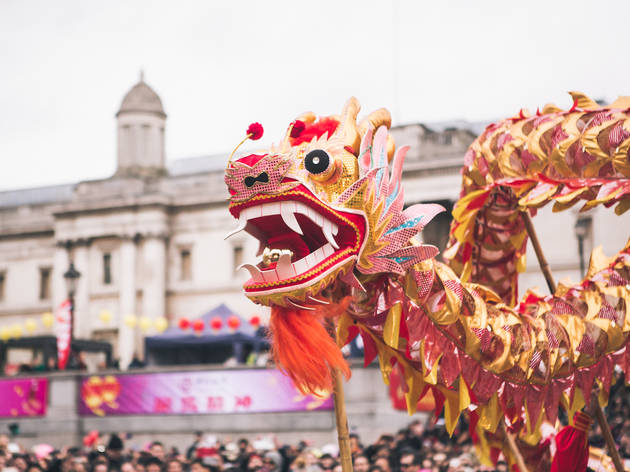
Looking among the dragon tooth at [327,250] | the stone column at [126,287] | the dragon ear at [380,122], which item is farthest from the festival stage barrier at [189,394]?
the stone column at [126,287]

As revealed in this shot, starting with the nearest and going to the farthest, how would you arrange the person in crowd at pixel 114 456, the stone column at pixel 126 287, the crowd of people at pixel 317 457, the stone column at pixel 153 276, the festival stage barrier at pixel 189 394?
1. the crowd of people at pixel 317 457
2. the person in crowd at pixel 114 456
3. the festival stage barrier at pixel 189 394
4. the stone column at pixel 126 287
5. the stone column at pixel 153 276

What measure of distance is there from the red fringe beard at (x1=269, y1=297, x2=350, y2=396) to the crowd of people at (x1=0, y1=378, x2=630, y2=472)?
18.2 ft

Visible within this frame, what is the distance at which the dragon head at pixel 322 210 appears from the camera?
5.31 metres

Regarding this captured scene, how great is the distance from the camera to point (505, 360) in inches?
231

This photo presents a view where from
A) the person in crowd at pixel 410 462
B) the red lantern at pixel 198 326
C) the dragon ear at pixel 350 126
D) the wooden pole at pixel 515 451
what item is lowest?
the person in crowd at pixel 410 462

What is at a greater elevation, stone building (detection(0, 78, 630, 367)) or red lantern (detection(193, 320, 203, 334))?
stone building (detection(0, 78, 630, 367))

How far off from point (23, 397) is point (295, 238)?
21.5 metres

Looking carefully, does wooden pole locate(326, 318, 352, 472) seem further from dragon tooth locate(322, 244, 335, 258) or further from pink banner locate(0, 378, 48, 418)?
pink banner locate(0, 378, 48, 418)

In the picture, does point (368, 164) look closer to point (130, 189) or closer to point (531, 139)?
point (531, 139)

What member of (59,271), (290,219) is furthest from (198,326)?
(290,219)

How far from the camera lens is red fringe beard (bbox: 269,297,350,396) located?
5465mm

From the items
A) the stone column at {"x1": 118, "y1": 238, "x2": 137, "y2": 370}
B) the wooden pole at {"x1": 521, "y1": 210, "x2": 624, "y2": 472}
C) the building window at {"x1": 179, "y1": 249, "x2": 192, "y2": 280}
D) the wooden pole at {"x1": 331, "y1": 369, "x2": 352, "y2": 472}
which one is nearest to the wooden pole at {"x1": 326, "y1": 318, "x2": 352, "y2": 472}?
the wooden pole at {"x1": 331, "y1": 369, "x2": 352, "y2": 472}

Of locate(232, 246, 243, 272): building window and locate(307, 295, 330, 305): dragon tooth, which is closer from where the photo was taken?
locate(307, 295, 330, 305): dragon tooth

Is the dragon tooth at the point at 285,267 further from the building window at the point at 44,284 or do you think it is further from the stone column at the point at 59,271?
the building window at the point at 44,284
